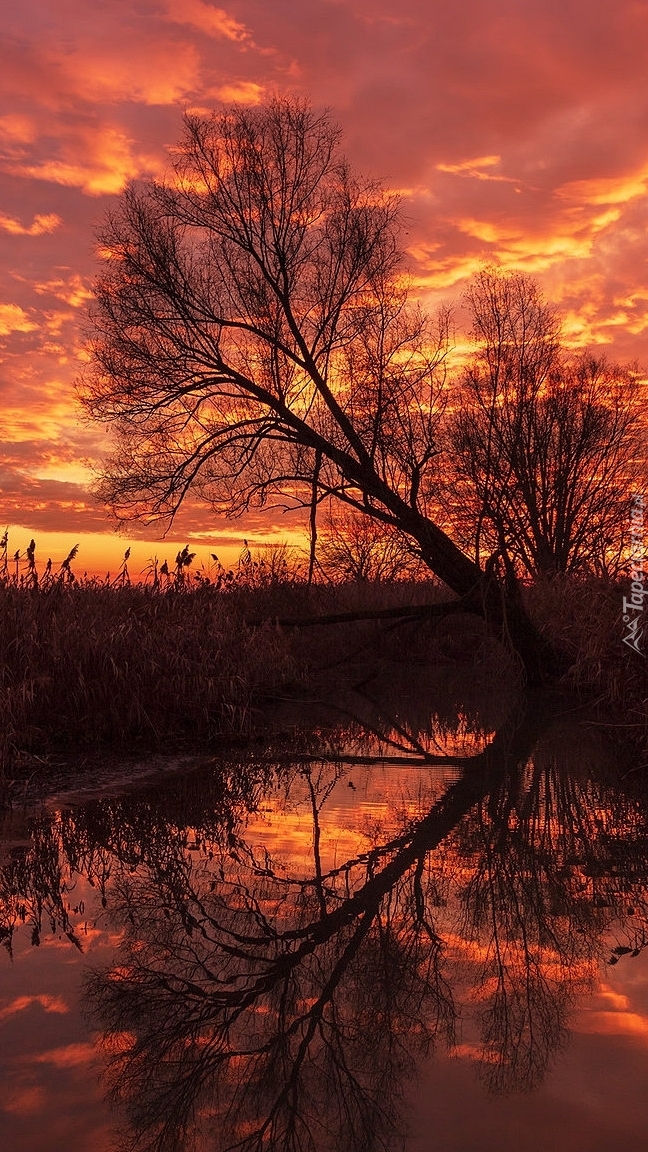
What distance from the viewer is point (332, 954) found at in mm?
4445

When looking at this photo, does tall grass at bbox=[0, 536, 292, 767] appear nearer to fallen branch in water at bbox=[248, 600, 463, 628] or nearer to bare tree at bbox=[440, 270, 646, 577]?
fallen branch in water at bbox=[248, 600, 463, 628]

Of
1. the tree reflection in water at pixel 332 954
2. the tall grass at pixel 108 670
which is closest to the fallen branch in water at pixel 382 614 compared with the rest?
the tall grass at pixel 108 670

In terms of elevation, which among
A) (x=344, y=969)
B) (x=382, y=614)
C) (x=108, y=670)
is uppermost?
(x=382, y=614)

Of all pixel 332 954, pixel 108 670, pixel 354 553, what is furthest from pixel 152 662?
pixel 354 553

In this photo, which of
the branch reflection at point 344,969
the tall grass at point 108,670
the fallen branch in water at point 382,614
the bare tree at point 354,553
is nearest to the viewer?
the branch reflection at point 344,969

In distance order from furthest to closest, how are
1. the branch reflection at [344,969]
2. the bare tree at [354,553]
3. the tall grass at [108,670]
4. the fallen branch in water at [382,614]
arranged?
the bare tree at [354,553] < the fallen branch in water at [382,614] < the tall grass at [108,670] < the branch reflection at [344,969]

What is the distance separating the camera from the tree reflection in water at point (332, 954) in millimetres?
3277

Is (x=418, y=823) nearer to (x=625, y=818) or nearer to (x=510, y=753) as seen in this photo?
(x=625, y=818)

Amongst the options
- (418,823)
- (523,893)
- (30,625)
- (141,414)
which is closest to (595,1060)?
(523,893)

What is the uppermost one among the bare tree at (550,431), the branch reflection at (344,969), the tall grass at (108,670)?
the bare tree at (550,431)

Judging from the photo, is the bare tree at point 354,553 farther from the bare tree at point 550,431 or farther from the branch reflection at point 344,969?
the branch reflection at point 344,969

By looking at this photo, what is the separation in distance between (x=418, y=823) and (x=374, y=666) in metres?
11.0

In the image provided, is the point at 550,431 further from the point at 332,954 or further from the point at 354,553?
the point at 332,954

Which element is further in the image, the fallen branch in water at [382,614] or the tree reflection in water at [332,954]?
the fallen branch in water at [382,614]
